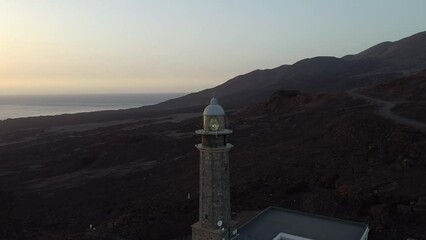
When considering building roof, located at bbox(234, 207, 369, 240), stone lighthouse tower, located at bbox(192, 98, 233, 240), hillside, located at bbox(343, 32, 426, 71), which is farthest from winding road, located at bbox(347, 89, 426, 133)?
hillside, located at bbox(343, 32, 426, 71)

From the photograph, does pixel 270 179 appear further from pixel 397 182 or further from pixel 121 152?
pixel 121 152

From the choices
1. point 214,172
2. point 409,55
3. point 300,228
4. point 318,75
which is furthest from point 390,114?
point 409,55

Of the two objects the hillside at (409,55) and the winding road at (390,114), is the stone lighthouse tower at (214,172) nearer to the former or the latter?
the winding road at (390,114)

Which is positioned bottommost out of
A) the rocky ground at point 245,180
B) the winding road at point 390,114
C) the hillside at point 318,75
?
the rocky ground at point 245,180

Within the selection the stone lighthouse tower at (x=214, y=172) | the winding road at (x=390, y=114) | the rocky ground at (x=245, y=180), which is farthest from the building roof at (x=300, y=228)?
the winding road at (x=390, y=114)

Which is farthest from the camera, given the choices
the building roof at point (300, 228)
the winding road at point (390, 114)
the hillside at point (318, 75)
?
the hillside at point (318, 75)

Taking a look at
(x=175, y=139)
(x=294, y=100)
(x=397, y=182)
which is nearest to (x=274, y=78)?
(x=294, y=100)
